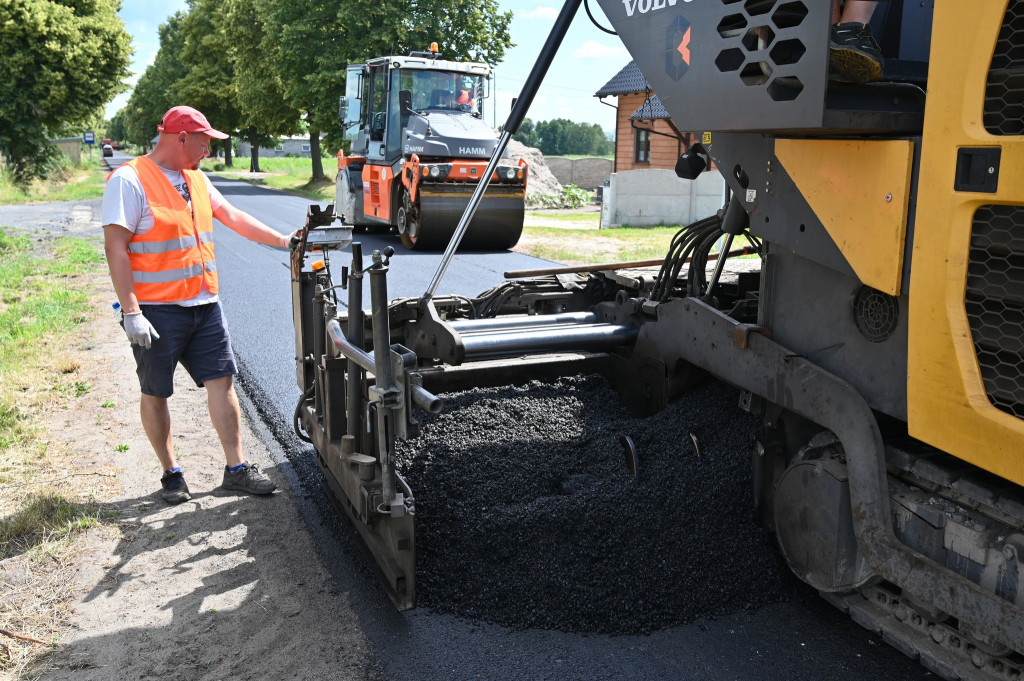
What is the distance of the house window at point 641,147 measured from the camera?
97.7 feet

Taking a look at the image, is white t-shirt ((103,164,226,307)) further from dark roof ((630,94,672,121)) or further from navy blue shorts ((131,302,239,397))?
dark roof ((630,94,672,121))

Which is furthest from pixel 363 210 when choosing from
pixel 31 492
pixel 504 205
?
pixel 31 492

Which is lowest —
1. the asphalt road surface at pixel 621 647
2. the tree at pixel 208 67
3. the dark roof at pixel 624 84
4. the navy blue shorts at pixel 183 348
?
the asphalt road surface at pixel 621 647

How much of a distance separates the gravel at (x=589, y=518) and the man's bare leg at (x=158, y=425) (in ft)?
A: 4.21

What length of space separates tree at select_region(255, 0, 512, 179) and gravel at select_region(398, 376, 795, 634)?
2397cm

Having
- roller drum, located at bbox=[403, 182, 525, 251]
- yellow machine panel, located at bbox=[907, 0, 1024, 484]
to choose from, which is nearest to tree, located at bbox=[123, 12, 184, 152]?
roller drum, located at bbox=[403, 182, 525, 251]

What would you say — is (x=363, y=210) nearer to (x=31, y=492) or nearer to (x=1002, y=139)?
(x=31, y=492)

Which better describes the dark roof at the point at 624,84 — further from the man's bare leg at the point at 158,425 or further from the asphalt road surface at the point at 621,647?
the asphalt road surface at the point at 621,647

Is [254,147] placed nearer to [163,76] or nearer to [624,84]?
[163,76]

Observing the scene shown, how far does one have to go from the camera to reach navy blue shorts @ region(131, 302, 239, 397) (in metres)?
4.28

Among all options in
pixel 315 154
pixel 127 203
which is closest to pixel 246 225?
pixel 127 203

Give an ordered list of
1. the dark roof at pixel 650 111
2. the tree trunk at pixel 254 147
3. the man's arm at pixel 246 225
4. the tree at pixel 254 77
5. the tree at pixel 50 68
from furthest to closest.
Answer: the tree trunk at pixel 254 147, the tree at pixel 254 77, the tree at pixel 50 68, the dark roof at pixel 650 111, the man's arm at pixel 246 225

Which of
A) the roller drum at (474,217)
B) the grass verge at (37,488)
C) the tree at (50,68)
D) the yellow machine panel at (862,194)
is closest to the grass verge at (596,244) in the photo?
the roller drum at (474,217)

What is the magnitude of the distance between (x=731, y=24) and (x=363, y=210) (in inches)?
589
